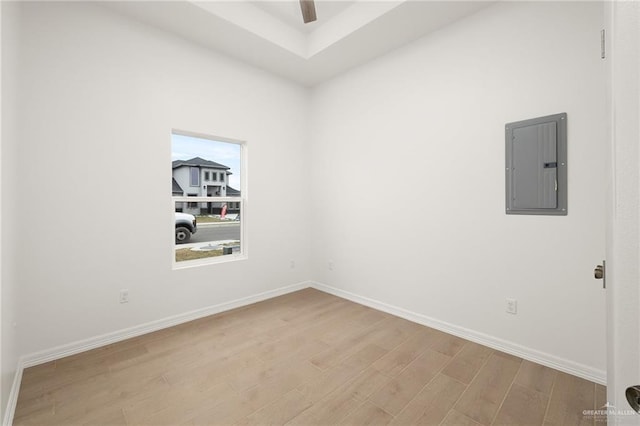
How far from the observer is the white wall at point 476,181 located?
Result: 211 centimetres

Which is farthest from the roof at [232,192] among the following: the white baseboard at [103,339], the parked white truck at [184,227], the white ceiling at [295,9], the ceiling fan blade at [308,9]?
the ceiling fan blade at [308,9]

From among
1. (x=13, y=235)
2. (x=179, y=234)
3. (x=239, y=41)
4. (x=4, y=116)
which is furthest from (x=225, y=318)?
(x=239, y=41)

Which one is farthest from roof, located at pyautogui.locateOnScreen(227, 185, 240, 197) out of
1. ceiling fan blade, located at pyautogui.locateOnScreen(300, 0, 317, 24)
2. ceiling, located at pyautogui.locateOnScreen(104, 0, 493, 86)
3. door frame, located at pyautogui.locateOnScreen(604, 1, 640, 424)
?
door frame, located at pyautogui.locateOnScreen(604, 1, 640, 424)

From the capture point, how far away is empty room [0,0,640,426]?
6.35 feet

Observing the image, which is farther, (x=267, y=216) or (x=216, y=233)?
(x=267, y=216)

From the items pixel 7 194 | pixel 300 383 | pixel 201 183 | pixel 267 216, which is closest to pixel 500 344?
pixel 300 383

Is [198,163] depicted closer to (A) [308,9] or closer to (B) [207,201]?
(B) [207,201]

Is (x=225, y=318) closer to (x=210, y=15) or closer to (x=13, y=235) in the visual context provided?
(x=13, y=235)

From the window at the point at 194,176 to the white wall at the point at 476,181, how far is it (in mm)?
1814

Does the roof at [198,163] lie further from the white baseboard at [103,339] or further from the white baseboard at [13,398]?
the white baseboard at [13,398]

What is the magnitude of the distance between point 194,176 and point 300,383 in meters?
2.52

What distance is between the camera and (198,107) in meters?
3.20

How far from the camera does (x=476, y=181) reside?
2652 millimetres

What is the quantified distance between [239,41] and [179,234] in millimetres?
2294
